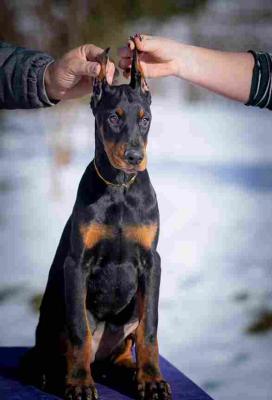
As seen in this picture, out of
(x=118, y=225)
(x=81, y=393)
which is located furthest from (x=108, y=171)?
(x=81, y=393)

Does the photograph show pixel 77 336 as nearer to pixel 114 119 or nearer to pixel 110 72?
pixel 114 119

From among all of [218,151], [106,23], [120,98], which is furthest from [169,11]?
[120,98]

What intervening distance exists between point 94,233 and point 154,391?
37cm

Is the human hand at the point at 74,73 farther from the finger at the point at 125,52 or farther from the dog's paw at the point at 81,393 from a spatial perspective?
the dog's paw at the point at 81,393

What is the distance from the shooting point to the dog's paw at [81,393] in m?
1.62

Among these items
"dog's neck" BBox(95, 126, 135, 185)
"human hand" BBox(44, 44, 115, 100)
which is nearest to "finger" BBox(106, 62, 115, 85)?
"human hand" BBox(44, 44, 115, 100)

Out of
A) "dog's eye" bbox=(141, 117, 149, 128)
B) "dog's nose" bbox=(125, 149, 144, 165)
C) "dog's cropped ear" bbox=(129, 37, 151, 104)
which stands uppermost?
"dog's cropped ear" bbox=(129, 37, 151, 104)

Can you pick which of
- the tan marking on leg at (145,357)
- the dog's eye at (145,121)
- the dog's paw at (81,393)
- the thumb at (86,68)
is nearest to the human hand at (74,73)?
the thumb at (86,68)

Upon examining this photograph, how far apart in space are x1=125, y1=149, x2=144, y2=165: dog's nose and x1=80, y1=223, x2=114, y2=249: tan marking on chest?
0.61 feet

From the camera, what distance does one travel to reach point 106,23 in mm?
3074

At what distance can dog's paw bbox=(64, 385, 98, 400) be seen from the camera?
5.33ft

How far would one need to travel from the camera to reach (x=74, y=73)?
1729 mm

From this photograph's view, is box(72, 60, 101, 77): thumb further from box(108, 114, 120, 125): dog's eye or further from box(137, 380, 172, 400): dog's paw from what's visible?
box(137, 380, 172, 400): dog's paw

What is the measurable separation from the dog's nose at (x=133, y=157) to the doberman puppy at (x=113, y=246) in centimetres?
5
